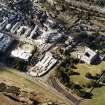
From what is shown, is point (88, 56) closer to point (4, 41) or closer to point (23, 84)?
point (23, 84)

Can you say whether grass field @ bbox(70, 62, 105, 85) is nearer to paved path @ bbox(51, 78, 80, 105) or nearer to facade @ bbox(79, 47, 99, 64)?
facade @ bbox(79, 47, 99, 64)

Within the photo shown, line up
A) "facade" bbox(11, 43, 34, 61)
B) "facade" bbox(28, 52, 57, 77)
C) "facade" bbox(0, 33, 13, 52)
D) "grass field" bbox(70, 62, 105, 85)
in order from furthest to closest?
"facade" bbox(0, 33, 13, 52), "facade" bbox(11, 43, 34, 61), "facade" bbox(28, 52, 57, 77), "grass field" bbox(70, 62, 105, 85)

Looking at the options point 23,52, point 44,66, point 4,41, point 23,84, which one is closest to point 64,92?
point 23,84

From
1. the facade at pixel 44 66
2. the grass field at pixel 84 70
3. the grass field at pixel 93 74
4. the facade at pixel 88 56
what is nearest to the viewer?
the grass field at pixel 93 74

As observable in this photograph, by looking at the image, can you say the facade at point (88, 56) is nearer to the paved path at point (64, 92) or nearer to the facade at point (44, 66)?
the facade at point (44, 66)

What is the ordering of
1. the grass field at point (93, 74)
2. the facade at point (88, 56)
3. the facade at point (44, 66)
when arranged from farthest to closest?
the facade at point (88, 56) < the facade at point (44, 66) < the grass field at point (93, 74)

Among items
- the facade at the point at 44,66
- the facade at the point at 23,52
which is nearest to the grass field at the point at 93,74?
the facade at the point at 44,66

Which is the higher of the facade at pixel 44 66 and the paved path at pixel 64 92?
the facade at pixel 44 66

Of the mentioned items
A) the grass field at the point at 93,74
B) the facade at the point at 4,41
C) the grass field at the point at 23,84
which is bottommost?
the grass field at the point at 23,84

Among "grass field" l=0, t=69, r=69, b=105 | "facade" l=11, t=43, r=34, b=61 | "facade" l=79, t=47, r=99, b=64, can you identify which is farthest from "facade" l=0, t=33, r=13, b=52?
"facade" l=79, t=47, r=99, b=64

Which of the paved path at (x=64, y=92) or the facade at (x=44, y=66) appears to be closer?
the paved path at (x=64, y=92)

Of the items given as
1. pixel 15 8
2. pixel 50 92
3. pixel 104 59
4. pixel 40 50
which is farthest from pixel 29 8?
pixel 50 92
